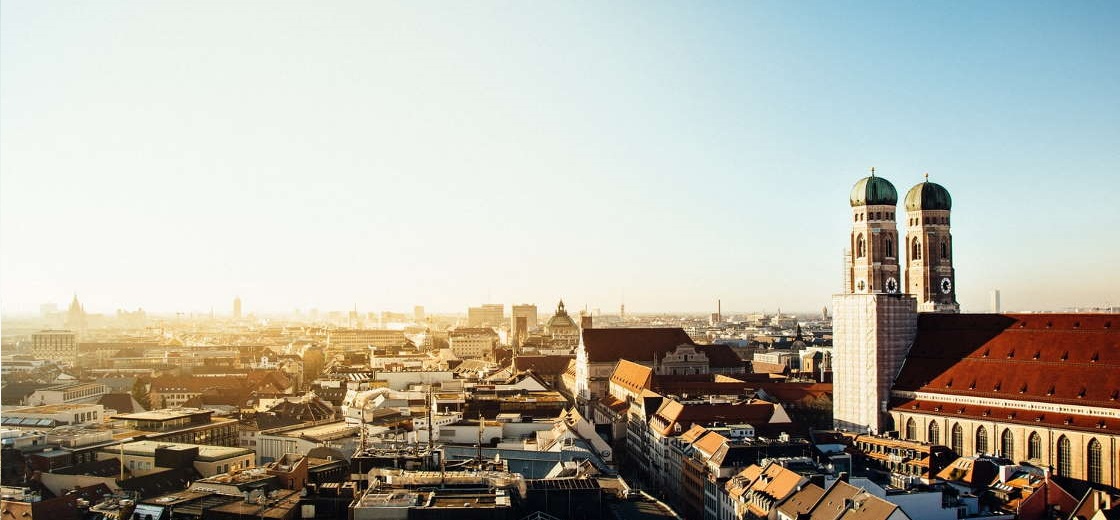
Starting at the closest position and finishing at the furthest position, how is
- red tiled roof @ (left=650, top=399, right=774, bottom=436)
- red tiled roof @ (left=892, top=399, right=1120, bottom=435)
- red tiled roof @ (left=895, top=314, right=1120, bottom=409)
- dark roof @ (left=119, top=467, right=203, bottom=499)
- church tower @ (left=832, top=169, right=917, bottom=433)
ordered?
dark roof @ (left=119, top=467, right=203, bottom=499) → red tiled roof @ (left=892, top=399, right=1120, bottom=435) → red tiled roof @ (left=895, top=314, right=1120, bottom=409) → red tiled roof @ (left=650, top=399, right=774, bottom=436) → church tower @ (left=832, top=169, right=917, bottom=433)

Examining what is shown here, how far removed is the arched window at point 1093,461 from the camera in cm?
7175

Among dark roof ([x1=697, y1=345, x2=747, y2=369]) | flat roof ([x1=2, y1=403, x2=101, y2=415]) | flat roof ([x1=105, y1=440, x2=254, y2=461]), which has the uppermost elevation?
dark roof ([x1=697, y1=345, x2=747, y2=369])

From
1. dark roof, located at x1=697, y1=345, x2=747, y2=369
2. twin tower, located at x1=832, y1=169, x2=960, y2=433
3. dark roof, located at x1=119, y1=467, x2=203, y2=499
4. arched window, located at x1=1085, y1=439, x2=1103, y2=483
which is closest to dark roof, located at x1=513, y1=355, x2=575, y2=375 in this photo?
dark roof, located at x1=697, y1=345, x2=747, y2=369

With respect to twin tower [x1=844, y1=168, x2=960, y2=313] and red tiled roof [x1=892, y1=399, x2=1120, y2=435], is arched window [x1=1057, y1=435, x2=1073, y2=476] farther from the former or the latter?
twin tower [x1=844, y1=168, x2=960, y2=313]

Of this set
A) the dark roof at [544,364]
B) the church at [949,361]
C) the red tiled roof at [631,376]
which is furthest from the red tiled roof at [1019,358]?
the dark roof at [544,364]

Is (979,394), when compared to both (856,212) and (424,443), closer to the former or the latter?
(856,212)

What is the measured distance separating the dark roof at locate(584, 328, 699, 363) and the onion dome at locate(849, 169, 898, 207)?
132 feet

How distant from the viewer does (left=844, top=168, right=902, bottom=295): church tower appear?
99875 mm

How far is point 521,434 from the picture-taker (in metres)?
88.8

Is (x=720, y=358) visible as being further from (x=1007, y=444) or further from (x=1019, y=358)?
(x=1007, y=444)

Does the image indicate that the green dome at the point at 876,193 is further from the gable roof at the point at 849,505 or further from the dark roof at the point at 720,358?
the gable roof at the point at 849,505

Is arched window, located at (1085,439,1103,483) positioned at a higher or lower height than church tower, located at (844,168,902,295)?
lower

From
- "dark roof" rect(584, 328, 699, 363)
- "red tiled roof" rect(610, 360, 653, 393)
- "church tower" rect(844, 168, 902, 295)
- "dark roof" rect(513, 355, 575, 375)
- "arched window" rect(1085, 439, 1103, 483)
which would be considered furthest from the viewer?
"dark roof" rect(513, 355, 575, 375)

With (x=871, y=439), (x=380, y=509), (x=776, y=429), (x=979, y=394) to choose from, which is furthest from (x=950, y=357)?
(x=380, y=509)
